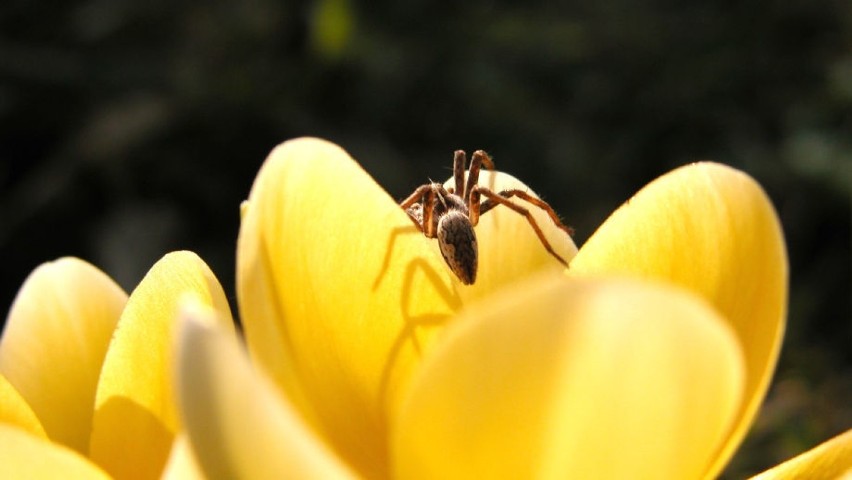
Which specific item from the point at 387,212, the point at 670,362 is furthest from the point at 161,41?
the point at 670,362

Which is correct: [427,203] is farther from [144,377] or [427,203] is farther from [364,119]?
[364,119]

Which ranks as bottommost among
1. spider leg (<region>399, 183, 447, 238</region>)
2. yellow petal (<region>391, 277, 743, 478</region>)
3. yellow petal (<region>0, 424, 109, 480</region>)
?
yellow petal (<region>391, 277, 743, 478</region>)

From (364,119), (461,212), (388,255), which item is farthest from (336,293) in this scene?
(364,119)

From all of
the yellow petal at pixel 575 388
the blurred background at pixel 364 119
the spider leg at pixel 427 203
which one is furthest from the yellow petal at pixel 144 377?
the blurred background at pixel 364 119

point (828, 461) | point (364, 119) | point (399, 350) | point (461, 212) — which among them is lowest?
point (828, 461)

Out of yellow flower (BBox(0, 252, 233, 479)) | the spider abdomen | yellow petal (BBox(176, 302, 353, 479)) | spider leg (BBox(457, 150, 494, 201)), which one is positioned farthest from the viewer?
spider leg (BBox(457, 150, 494, 201))

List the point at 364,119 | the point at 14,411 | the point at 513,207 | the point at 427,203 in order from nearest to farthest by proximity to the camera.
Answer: the point at 14,411 → the point at 513,207 → the point at 427,203 → the point at 364,119

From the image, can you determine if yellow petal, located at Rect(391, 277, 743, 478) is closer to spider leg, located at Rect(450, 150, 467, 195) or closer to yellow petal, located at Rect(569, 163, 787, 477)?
yellow petal, located at Rect(569, 163, 787, 477)

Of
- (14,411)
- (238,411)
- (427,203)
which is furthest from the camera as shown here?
(427,203)

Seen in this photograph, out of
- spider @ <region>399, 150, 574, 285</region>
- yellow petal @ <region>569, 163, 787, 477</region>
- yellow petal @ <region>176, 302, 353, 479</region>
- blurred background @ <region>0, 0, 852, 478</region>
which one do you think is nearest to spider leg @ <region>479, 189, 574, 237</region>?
spider @ <region>399, 150, 574, 285</region>
